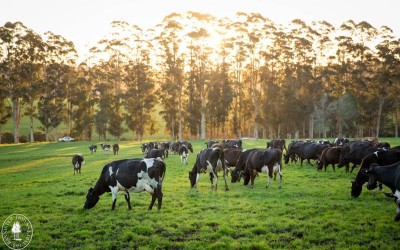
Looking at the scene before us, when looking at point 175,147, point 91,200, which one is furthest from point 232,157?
point 175,147

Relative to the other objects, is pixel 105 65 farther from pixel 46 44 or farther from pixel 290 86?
pixel 290 86

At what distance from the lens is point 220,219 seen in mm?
11906

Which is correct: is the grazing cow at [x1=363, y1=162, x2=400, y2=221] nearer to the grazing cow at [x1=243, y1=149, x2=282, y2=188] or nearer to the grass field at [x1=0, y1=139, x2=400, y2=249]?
the grass field at [x1=0, y1=139, x2=400, y2=249]

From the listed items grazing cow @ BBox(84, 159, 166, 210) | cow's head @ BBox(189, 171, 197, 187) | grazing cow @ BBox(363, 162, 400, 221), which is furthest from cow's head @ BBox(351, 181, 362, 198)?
grazing cow @ BBox(84, 159, 166, 210)

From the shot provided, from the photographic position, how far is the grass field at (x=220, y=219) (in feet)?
32.5

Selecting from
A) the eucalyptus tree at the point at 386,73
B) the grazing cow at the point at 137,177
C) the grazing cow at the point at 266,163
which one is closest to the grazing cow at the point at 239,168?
the grazing cow at the point at 266,163

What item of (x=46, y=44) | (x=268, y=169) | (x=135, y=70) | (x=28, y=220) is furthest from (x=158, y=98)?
(x=28, y=220)

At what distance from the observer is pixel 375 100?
237 ft

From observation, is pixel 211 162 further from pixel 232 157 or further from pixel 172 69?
pixel 172 69

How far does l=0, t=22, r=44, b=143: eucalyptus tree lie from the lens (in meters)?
70.0

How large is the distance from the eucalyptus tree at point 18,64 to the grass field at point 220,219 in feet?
192

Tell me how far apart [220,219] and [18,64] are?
238 ft

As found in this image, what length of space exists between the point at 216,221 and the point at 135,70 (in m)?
71.2

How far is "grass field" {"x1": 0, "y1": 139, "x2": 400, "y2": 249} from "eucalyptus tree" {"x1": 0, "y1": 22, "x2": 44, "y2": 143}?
192 feet
